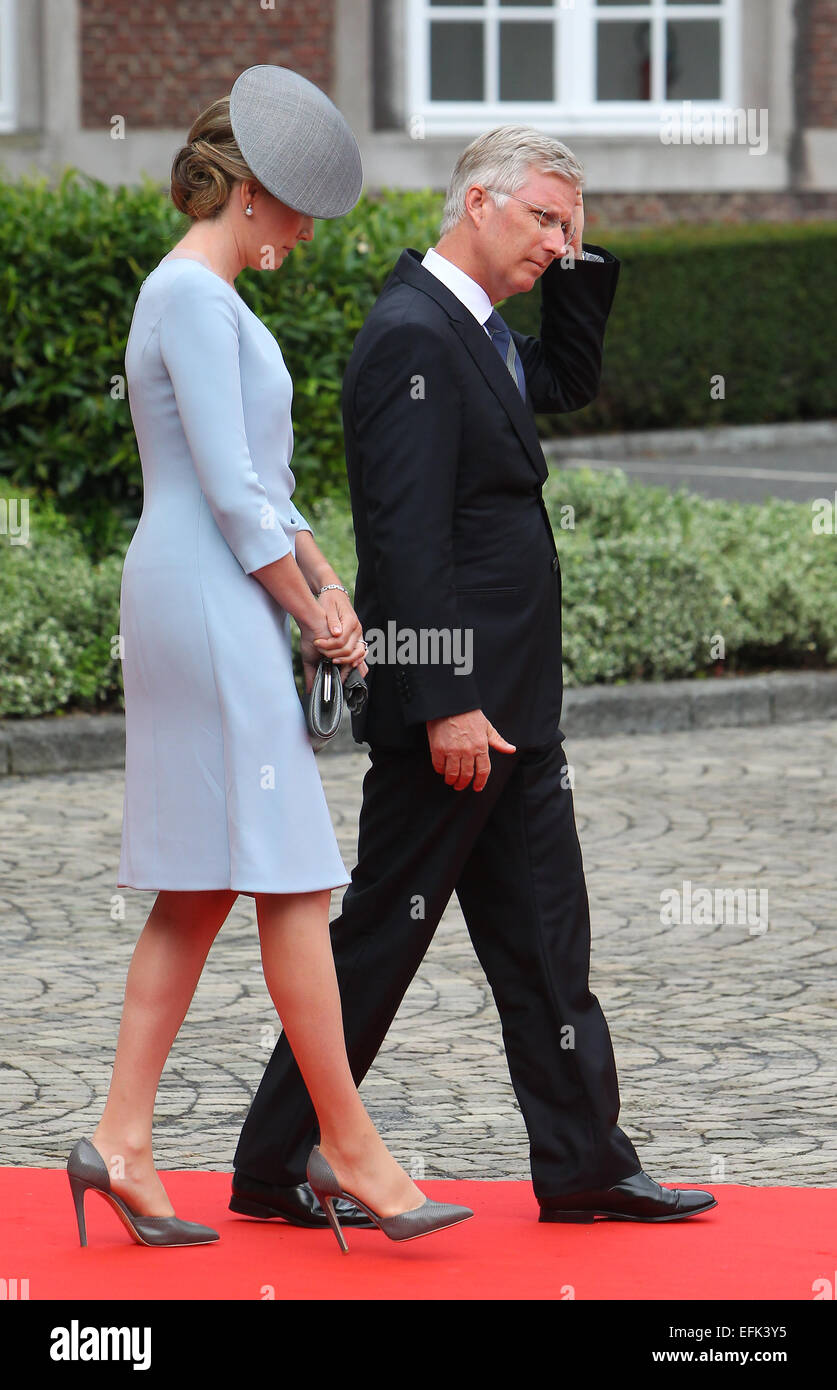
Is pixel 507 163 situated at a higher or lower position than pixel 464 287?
higher

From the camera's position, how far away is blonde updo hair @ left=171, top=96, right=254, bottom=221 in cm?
344

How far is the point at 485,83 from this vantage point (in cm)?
1922

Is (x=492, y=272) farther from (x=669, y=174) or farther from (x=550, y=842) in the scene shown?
(x=669, y=174)

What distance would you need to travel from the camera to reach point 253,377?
343 centimetres

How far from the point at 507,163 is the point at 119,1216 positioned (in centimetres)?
182

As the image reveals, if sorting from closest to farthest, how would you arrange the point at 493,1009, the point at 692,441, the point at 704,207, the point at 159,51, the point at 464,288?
1. the point at 464,288
2. the point at 493,1009
3. the point at 692,441
4. the point at 159,51
5. the point at 704,207

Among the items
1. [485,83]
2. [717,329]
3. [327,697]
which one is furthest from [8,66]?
[327,697]

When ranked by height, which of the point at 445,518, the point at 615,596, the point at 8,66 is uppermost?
the point at 8,66

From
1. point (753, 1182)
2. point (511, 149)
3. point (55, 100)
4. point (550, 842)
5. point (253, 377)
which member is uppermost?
point (55, 100)

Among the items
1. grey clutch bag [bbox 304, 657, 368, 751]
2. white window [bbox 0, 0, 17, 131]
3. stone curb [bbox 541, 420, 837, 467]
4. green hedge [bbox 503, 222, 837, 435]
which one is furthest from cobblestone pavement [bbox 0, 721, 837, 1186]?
white window [bbox 0, 0, 17, 131]

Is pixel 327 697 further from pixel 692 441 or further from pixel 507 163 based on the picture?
pixel 692 441

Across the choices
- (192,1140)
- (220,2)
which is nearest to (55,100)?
(220,2)

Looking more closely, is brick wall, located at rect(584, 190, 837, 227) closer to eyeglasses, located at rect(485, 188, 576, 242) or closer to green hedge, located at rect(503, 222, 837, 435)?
green hedge, located at rect(503, 222, 837, 435)

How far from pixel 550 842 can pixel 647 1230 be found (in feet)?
2.21
